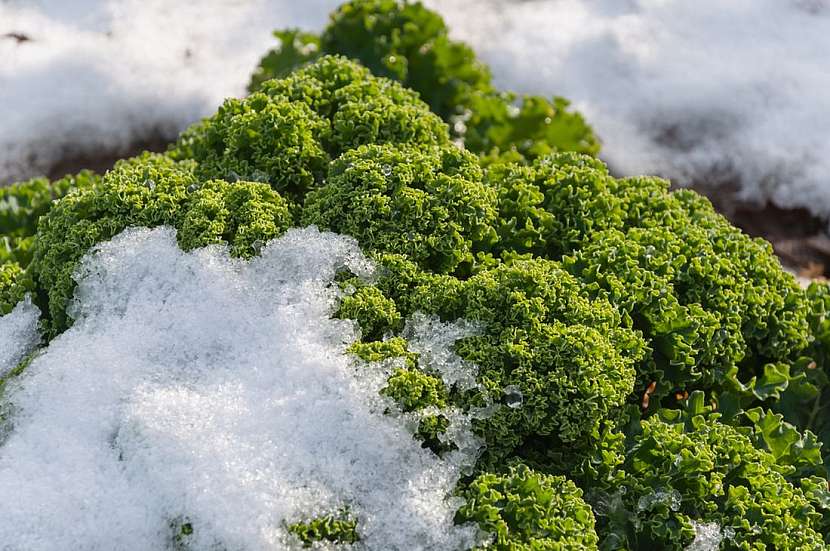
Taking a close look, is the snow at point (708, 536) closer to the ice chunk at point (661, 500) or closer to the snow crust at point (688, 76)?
the ice chunk at point (661, 500)

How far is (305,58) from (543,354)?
3.37 metres

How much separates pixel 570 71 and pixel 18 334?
4.88 metres

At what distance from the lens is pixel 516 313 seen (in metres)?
3.18

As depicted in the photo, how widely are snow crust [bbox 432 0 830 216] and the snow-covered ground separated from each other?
0.04 feet

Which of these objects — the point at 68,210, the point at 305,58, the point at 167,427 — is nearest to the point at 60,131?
the point at 305,58

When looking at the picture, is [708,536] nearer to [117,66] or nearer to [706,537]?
[706,537]

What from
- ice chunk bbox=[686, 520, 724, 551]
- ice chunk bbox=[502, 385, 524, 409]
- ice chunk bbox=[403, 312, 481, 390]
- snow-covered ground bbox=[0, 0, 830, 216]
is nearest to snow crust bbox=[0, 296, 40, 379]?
ice chunk bbox=[403, 312, 481, 390]

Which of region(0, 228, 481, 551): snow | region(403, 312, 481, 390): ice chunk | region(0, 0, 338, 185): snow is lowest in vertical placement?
region(0, 228, 481, 551): snow

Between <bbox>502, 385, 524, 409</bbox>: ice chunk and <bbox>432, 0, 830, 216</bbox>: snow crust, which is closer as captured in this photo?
<bbox>502, 385, 524, 409</bbox>: ice chunk

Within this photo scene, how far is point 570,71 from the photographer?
7.36m

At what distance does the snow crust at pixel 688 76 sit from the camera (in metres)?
6.77

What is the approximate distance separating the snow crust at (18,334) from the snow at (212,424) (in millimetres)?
258

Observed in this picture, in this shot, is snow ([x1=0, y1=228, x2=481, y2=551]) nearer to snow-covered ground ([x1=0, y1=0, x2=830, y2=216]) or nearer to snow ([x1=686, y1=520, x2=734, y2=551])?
snow ([x1=686, y1=520, x2=734, y2=551])

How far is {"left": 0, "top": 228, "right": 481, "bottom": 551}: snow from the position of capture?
285 centimetres
